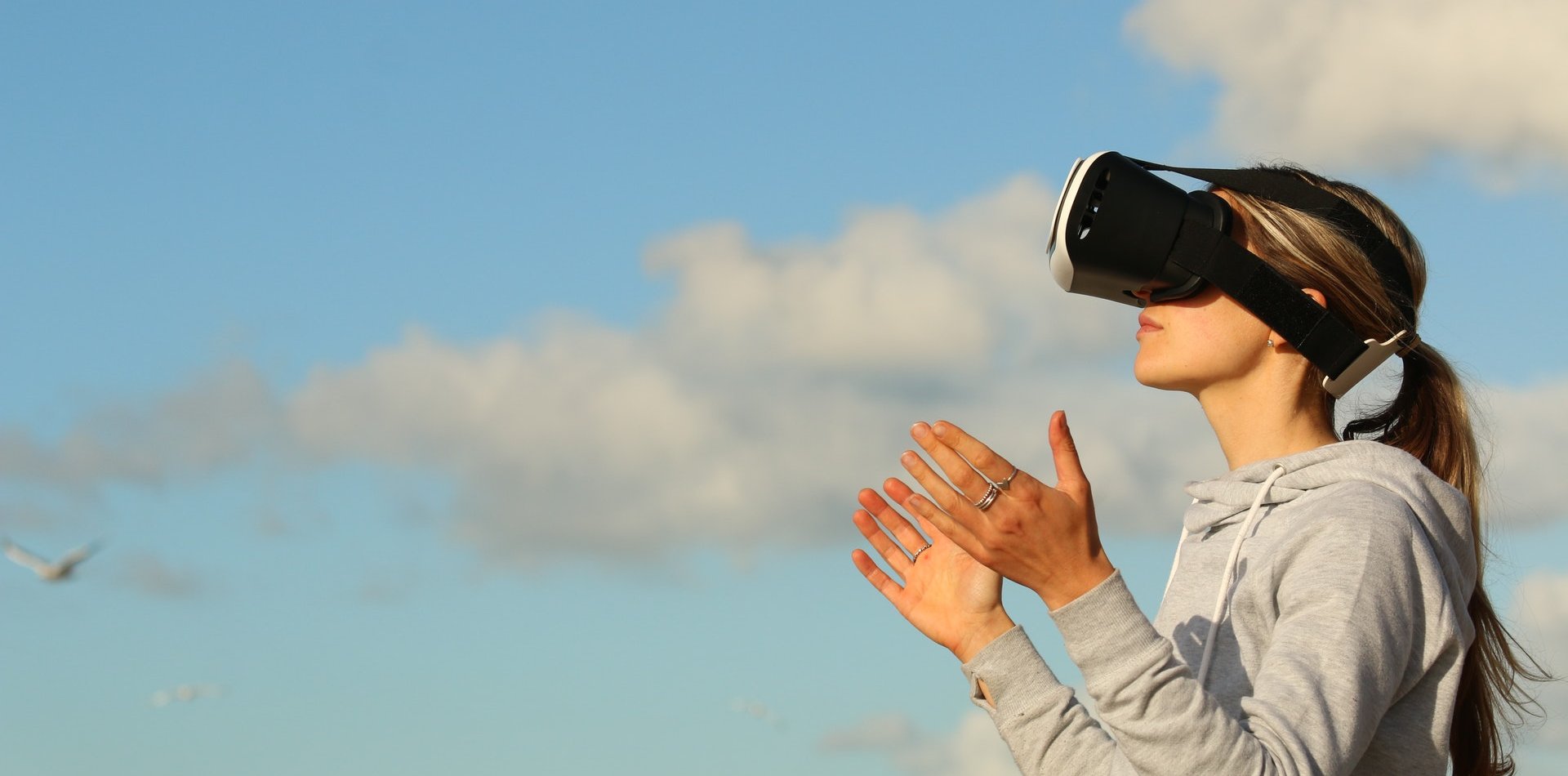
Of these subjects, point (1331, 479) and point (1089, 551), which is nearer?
point (1089, 551)

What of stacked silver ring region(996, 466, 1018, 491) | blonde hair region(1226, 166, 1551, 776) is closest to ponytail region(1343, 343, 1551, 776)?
blonde hair region(1226, 166, 1551, 776)

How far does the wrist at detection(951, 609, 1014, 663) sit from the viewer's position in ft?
14.4

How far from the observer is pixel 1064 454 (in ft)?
12.7

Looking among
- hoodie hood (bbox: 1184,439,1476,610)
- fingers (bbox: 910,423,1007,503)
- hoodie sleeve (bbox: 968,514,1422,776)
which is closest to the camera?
hoodie sleeve (bbox: 968,514,1422,776)

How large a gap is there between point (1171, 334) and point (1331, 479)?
2.28ft

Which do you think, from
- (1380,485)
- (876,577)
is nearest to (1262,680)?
(1380,485)

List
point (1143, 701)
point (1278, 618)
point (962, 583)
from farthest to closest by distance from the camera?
1. point (962, 583)
2. point (1278, 618)
3. point (1143, 701)

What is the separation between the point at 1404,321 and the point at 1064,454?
5.78 feet

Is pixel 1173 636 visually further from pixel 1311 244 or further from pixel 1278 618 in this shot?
pixel 1311 244

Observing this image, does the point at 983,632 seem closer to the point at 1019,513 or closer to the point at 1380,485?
the point at 1019,513

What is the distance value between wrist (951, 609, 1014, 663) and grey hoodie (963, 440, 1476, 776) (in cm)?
7

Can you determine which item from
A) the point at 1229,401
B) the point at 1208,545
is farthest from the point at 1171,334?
the point at 1208,545

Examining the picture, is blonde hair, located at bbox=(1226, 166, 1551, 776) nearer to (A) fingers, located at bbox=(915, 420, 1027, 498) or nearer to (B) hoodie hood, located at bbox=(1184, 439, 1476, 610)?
(B) hoodie hood, located at bbox=(1184, 439, 1476, 610)

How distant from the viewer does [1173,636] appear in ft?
15.7
